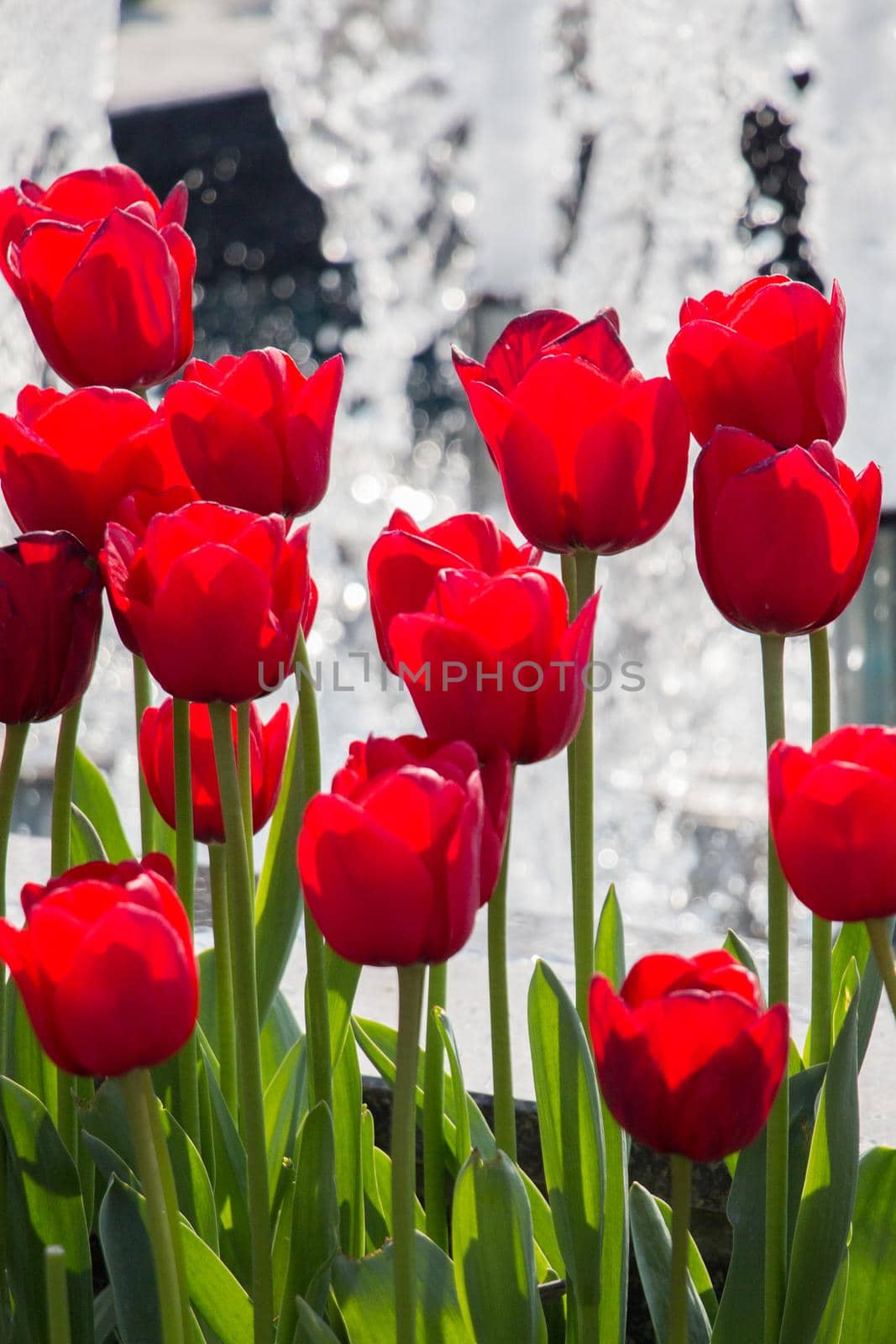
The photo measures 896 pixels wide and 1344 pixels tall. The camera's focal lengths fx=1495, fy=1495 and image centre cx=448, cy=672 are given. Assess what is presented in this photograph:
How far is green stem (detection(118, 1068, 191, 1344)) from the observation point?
38 cm

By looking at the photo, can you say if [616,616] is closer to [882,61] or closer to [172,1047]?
[882,61]

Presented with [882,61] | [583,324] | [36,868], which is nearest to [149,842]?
[583,324]

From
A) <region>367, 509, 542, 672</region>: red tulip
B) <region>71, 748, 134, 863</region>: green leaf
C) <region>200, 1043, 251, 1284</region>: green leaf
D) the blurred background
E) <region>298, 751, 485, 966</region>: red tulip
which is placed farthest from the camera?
the blurred background

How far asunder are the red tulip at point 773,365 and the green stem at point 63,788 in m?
0.23

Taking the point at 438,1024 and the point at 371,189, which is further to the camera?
the point at 371,189

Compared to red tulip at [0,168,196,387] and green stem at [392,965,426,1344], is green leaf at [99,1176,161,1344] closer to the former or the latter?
green stem at [392,965,426,1344]

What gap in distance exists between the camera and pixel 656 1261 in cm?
52

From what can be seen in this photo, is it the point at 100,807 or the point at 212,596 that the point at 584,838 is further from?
the point at 100,807

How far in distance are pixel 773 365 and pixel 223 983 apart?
0.30m

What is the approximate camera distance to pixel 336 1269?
0.46 m

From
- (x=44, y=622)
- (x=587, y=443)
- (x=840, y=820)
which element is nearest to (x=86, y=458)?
(x=44, y=622)

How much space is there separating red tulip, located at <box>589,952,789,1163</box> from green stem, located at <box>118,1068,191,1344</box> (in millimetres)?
117

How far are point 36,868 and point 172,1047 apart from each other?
804 mm

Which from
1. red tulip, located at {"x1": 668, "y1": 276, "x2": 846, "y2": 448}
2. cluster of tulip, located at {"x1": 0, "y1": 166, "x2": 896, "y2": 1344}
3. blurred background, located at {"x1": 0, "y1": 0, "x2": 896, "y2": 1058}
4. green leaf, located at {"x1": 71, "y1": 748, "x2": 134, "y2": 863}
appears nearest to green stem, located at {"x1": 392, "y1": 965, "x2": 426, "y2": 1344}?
cluster of tulip, located at {"x1": 0, "y1": 166, "x2": 896, "y2": 1344}
